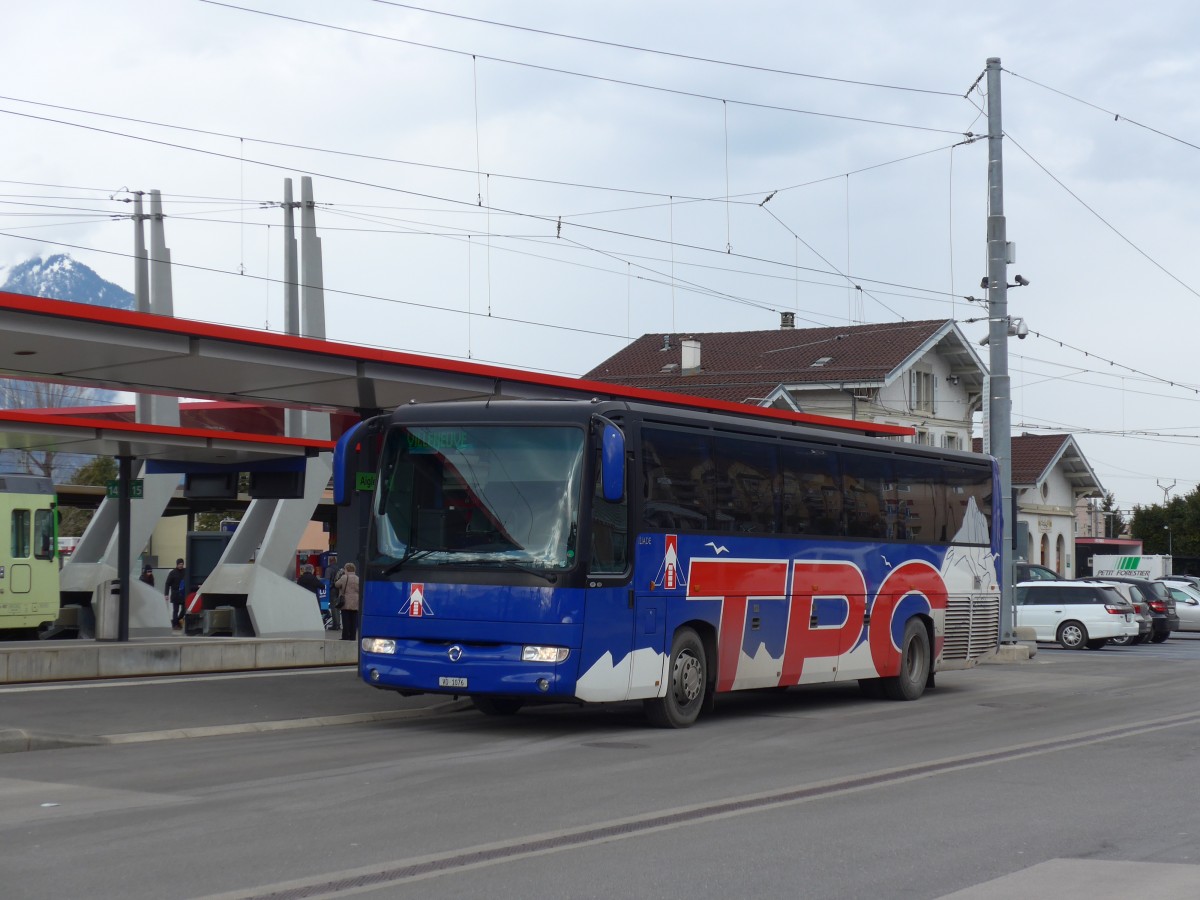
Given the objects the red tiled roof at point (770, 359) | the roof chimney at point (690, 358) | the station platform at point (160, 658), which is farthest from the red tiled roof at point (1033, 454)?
the station platform at point (160, 658)

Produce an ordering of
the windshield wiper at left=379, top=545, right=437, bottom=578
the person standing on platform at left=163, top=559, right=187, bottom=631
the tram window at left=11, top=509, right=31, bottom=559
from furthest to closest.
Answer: the person standing on platform at left=163, top=559, right=187, bottom=631 → the tram window at left=11, top=509, right=31, bottom=559 → the windshield wiper at left=379, top=545, right=437, bottom=578

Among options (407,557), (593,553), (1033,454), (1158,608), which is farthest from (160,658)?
(1033,454)

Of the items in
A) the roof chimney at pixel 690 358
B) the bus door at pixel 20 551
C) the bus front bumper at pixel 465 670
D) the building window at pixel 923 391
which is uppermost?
the roof chimney at pixel 690 358

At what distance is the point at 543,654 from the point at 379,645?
1.75 metres

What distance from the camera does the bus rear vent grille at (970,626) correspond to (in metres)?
20.8

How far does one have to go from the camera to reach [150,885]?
7309 mm

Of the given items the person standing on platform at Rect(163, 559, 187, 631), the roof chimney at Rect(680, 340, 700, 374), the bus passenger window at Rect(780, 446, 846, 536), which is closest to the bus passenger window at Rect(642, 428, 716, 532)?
the bus passenger window at Rect(780, 446, 846, 536)

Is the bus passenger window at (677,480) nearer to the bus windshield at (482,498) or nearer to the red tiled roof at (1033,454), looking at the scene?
the bus windshield at (482,498)

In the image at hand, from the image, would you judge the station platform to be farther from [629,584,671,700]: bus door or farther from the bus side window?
the bus side window

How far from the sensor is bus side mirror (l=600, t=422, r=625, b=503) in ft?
45.5

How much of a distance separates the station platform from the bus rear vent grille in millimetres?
8892

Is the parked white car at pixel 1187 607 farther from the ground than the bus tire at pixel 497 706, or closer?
closer

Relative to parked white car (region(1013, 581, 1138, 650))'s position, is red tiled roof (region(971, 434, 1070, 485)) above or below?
above

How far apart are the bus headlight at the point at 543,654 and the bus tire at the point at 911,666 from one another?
6.70 meters
